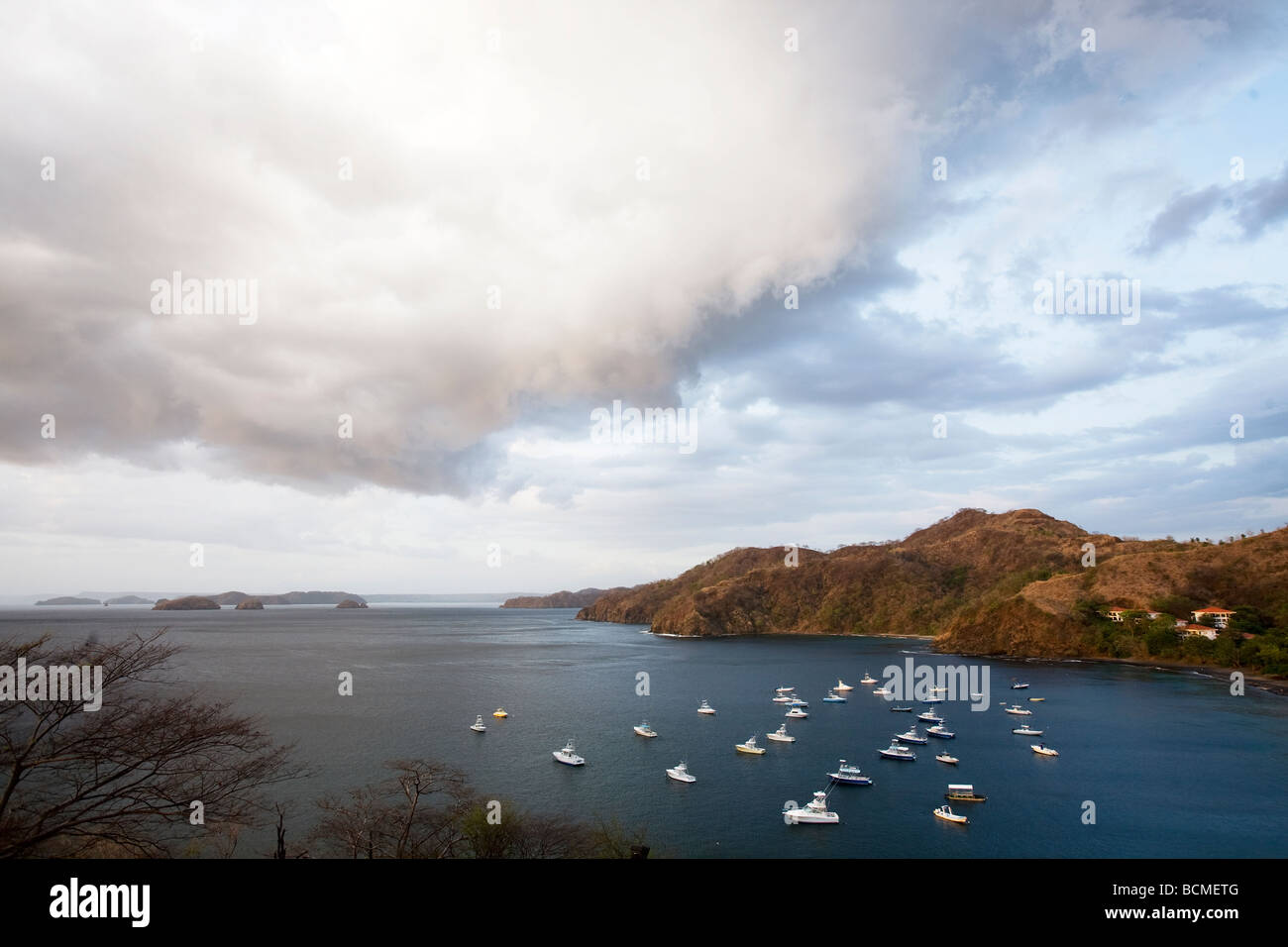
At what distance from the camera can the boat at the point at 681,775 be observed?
40928mm

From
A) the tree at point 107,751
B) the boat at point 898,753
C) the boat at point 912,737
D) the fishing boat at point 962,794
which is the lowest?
the boat at point 912,737

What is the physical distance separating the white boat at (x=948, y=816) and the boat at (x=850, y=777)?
6192 mm

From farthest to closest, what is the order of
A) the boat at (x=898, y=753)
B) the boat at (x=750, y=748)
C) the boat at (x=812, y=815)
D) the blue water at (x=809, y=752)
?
the boat at (x=750, y=748)
the boat at (x=898, y=753)
the boat at (x=812, y=815)
the blue water at (x=809, y=752)

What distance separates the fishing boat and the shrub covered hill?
7046cm

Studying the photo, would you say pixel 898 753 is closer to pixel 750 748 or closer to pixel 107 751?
pixel 750 748

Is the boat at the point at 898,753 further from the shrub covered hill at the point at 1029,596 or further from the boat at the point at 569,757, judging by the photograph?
the shrub covered hill at the point at 1029,596

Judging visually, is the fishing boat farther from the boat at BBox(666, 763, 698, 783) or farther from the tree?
the tree

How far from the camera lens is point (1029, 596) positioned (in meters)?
118

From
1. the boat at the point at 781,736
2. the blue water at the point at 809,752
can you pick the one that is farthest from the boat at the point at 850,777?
the boat at the point at 781,736
